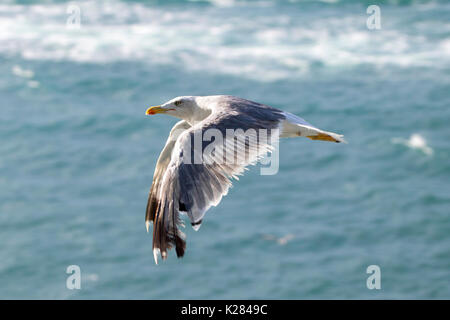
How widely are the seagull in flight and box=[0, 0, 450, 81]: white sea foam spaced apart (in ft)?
188

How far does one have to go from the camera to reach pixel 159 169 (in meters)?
14.5

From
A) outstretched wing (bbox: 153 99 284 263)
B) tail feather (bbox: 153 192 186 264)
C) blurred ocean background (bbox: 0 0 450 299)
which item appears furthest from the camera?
blurred ocean background (bbox: 0 0 450 299)

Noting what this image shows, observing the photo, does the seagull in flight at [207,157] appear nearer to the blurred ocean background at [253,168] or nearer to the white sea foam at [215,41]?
the blurred ocean background at [253,168]

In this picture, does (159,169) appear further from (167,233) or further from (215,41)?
(215,41)

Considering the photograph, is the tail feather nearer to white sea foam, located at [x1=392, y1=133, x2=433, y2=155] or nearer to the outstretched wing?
the outstretched wing

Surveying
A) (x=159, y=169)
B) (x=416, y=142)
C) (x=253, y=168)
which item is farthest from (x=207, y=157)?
(x=416, y=142)

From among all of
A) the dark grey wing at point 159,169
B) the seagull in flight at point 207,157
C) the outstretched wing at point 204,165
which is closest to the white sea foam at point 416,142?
the seagull in flight at point 207,157

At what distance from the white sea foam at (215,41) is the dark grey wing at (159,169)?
2232 inches

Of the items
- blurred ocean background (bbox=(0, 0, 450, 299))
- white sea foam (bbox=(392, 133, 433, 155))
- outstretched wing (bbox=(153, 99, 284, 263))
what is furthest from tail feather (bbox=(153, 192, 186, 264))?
white sea foam (bbox=(392, 133, 433, 155))

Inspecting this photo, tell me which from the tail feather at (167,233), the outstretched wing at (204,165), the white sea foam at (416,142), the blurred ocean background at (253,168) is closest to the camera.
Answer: the tail feather at (167,233)

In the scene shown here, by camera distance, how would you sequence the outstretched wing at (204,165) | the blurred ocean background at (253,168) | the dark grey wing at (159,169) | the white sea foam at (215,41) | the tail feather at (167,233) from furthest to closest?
the white sea foam at (215,41) < the blurred ocean background at (253,168) < the dark grey wing at (159,169) < the outstretched wing at (204,165) < the tail feather at (167,233)

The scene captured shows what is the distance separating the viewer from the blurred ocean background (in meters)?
53.6

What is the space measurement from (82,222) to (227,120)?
155ft

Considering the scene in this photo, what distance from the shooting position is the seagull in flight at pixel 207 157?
1134 cm
